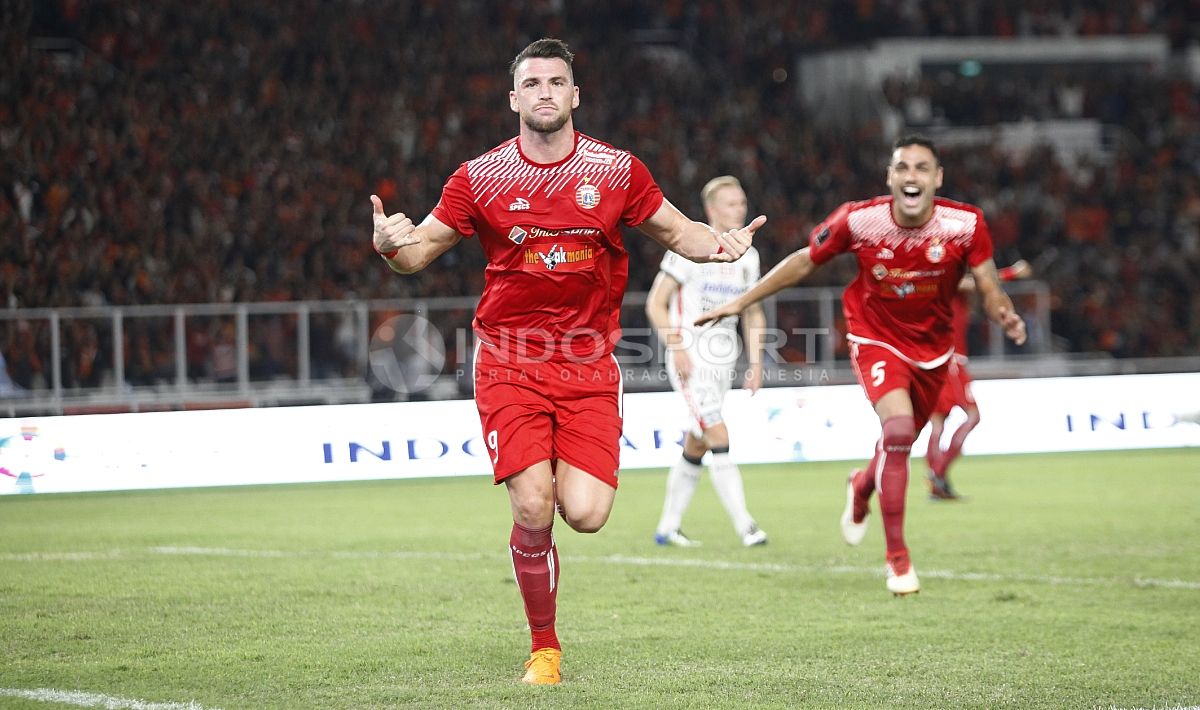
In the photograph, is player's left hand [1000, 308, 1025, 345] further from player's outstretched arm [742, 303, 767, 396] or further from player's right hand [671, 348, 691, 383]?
player's outstretched arm [742, 303, 767, 396]

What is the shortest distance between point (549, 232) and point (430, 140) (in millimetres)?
18154

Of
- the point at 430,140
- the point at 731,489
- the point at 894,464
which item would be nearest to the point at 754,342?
A: the point at 731,489

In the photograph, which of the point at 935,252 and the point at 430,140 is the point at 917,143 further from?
the point at 430,140

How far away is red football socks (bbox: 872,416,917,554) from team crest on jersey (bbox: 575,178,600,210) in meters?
3.03

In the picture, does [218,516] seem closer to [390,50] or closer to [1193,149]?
[390,50]

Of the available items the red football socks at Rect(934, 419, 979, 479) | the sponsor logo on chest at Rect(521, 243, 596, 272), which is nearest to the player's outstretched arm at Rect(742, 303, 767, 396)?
the red football socks at Rect(934, 419, 979, 479)

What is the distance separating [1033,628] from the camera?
6863mm

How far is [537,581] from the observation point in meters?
5.82

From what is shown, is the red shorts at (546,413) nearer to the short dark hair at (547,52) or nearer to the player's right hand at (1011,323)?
the short dark hair at (547,52)

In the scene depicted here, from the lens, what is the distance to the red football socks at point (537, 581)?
5785 millimetres

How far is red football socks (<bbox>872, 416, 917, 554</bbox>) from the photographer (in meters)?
8.09

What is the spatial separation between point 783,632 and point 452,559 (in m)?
3.32

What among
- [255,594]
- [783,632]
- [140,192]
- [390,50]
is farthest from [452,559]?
[390,50]

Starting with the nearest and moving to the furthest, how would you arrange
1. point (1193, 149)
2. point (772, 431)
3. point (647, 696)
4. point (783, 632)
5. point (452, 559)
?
point (647, 696)
point (783, 632)
point (452, 559)
point (772, 431)
point (1193, 149)
